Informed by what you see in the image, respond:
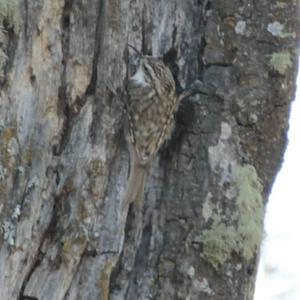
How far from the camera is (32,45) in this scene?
2.92 metres

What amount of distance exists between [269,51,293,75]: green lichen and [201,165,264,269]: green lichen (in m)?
0.32

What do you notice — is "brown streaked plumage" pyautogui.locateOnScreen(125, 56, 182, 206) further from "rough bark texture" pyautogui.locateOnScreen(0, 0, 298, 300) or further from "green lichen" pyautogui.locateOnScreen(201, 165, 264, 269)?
"green lichen" pyautogui.locateOnScreen(201, 165, 264, 269)

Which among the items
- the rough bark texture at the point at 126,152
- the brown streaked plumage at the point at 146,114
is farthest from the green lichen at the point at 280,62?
the brown streaked plumage at the point at 146,114

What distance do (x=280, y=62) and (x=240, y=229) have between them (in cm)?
53

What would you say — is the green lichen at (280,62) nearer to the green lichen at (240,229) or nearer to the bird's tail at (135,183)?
the green lichen at (240,229)

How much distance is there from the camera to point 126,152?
2.99 metres

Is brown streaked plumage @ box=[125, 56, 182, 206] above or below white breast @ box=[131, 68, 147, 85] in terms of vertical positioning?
below

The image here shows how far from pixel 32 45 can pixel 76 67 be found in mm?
145

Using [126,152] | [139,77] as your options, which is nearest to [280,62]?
[139,77]

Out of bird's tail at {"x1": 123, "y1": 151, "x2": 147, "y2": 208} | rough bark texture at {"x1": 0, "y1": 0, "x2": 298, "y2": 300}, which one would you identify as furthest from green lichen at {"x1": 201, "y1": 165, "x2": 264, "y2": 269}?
bird's tail at {"x1": 123, "y1": 151, "x2": 147, "y2": 208}

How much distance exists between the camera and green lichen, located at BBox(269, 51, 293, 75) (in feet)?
10.1

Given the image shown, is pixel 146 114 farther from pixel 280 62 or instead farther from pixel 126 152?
pixel 280 62

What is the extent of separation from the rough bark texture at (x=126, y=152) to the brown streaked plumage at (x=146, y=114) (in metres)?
0.04

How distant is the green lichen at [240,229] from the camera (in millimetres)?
2924
